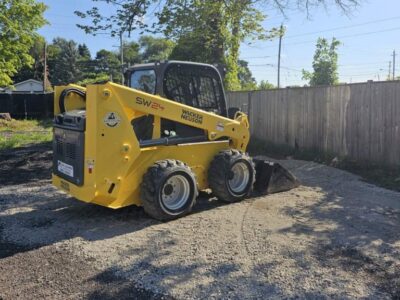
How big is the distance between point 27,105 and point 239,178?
2414 cm

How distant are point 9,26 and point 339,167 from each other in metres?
12.8

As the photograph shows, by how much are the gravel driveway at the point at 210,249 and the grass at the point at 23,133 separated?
346 inches

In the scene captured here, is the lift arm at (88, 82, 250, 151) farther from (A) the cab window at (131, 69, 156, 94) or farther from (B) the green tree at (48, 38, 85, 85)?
(B) the green tree at (48, 38, 85, 85)

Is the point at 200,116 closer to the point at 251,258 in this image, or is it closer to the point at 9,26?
the point at 251,258

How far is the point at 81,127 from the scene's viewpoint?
6133 millimetres

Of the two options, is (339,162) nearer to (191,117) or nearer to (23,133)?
(191,117)

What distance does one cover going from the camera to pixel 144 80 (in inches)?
292

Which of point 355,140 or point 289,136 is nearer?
point 355,140

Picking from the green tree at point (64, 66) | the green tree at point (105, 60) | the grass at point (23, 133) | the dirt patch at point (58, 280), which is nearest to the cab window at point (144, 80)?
the dirt patch at point (58, 280)

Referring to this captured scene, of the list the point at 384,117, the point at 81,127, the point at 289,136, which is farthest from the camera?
the point at 289,136

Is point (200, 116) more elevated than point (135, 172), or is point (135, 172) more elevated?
point (200, 116)

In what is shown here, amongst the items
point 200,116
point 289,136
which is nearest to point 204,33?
point 289,136

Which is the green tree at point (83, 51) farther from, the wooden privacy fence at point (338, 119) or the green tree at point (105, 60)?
the wooden privacy fence at point (338, 119)

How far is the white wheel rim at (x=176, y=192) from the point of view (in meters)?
6.60
